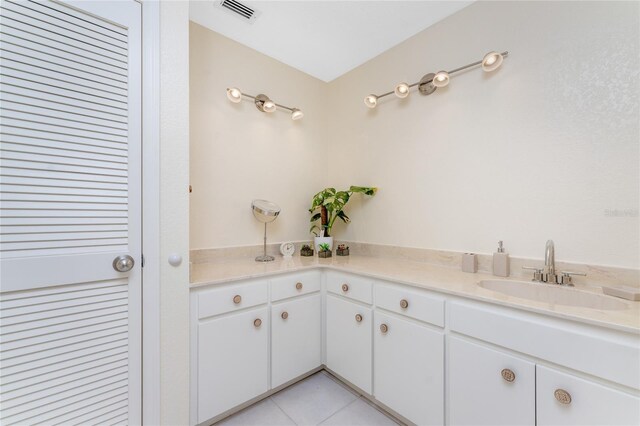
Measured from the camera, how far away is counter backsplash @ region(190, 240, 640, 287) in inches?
47.8

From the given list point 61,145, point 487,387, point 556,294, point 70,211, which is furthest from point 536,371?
point 61,145

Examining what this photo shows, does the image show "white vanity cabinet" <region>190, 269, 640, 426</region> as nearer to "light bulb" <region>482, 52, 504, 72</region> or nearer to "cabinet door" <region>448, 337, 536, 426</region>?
"cabinet door" <region>448, 337, 536, 426</region>

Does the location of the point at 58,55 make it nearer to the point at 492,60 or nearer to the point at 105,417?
the point at 105,417

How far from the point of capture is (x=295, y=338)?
5.71ft

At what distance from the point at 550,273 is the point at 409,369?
92 cm

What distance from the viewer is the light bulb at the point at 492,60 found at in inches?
59.5

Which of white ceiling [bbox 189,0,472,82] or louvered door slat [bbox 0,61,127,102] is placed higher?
white ceiling [bbox 189,0,472,82]

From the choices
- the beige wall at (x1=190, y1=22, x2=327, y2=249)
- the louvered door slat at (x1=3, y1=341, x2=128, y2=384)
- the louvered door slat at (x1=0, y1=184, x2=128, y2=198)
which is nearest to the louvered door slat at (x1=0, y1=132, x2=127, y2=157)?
the louvered door slat at (x1=0, y1=184, x2=128, y2=198)

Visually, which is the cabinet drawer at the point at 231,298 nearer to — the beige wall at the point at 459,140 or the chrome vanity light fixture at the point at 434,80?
the beige wall at the point at 459,140

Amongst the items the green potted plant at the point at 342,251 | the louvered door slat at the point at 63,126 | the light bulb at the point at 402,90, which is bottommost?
the green potted plant at the point at 342,251

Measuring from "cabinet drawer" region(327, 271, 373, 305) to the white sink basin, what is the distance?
0.63 m

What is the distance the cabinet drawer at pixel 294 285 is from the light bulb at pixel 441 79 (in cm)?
159

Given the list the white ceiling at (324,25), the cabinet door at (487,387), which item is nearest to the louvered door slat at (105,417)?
the cabinet door at (487,387)

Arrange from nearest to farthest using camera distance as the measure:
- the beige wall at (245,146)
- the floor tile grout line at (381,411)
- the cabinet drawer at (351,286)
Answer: the floor tile grout line at (381,411) < the cabinet drawer at (351,286) < the beige wall at (245,146)
